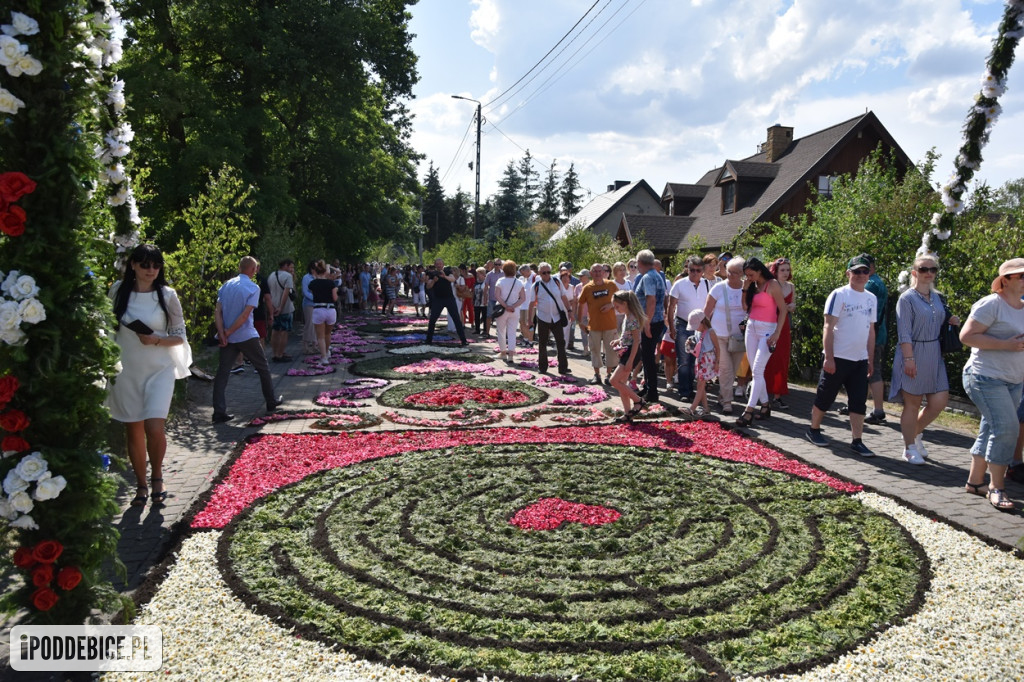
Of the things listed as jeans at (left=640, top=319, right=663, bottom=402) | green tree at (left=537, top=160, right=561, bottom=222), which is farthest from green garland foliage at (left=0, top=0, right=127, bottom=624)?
green tree at (left=537, top=160, right=561, bottom=222)

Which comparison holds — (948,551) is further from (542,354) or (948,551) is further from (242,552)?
(542,354)

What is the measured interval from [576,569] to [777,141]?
3762cm

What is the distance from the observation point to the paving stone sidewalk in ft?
17.3

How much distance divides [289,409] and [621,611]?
6.99 m

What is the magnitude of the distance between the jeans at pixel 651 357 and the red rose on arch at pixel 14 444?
8.00 m

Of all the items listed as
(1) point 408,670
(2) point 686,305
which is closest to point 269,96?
(2) point 686,305

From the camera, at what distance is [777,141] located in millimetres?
37438

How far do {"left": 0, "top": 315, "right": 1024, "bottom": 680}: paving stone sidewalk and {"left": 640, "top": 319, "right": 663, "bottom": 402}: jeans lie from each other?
356 millimetres

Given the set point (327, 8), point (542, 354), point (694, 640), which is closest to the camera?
point (694, 640)

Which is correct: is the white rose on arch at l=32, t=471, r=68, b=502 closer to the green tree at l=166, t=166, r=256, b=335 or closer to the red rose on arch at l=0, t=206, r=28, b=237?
the red rose on arch at l=0, t=206, r=28, b=237

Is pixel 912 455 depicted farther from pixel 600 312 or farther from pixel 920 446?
pixel 600 312

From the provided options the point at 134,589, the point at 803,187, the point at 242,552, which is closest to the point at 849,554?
the point at 242,552

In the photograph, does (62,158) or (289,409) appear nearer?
(62,158)

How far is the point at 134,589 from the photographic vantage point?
4.33 m
